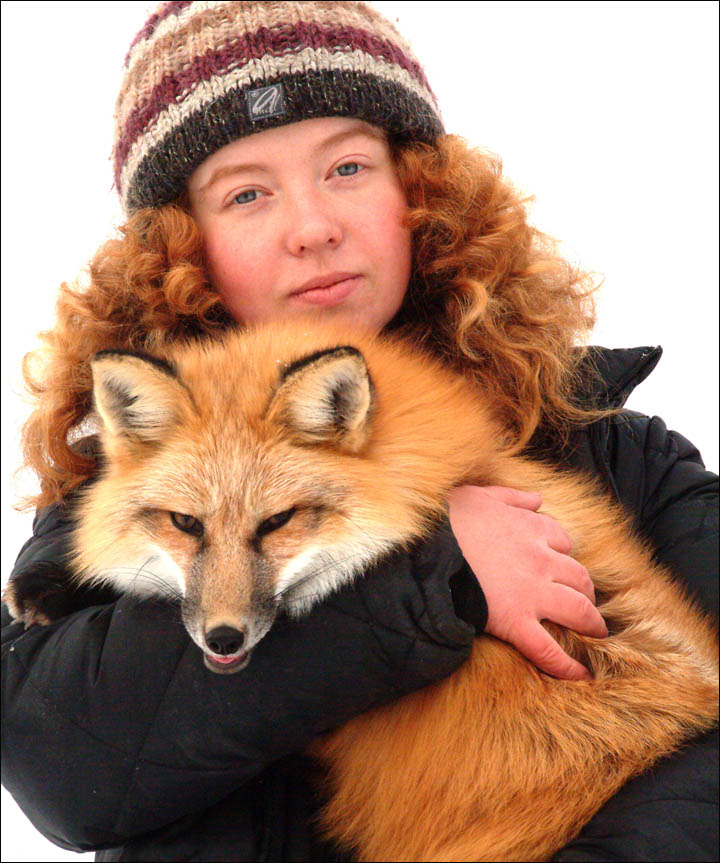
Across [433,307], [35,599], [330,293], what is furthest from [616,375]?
[35,599]

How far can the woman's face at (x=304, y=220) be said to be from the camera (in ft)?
7.32

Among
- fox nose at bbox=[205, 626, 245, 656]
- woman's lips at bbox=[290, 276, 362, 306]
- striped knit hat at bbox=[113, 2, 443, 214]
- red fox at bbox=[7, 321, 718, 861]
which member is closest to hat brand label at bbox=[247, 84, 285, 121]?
striped knit hat at bbox=[113, 2, 443, 214]

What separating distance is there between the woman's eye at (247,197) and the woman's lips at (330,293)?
301mm

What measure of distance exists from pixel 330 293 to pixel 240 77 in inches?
25.0

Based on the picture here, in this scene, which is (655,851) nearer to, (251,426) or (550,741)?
(550,741)

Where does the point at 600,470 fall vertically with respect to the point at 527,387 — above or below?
below

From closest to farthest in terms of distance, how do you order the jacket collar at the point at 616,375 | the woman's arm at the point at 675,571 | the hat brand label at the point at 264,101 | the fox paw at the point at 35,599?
1. the woman's arm at the point at 675,571
2. the fox paw at the point at 35,599
3. the hat brand label at the point at 264,101
4. the jacket collar at the point at 616,375

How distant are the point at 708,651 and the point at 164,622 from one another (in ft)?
4.11

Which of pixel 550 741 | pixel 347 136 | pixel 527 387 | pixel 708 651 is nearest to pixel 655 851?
pixel 550 741

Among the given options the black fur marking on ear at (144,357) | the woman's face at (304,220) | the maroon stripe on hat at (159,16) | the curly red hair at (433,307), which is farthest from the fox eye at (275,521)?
the maroon stripe on hat at (159,16)

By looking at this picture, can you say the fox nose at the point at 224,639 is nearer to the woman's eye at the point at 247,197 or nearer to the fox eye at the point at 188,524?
the fox eye at the point at 188,524

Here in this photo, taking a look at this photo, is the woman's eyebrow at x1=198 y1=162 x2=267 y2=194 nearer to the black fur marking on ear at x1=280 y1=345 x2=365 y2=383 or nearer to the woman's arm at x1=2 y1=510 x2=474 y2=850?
the black fur marking on ear at x1=280 y1=345 x2=365 y2=383

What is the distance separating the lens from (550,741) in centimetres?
160

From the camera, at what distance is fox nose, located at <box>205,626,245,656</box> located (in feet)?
4.91
